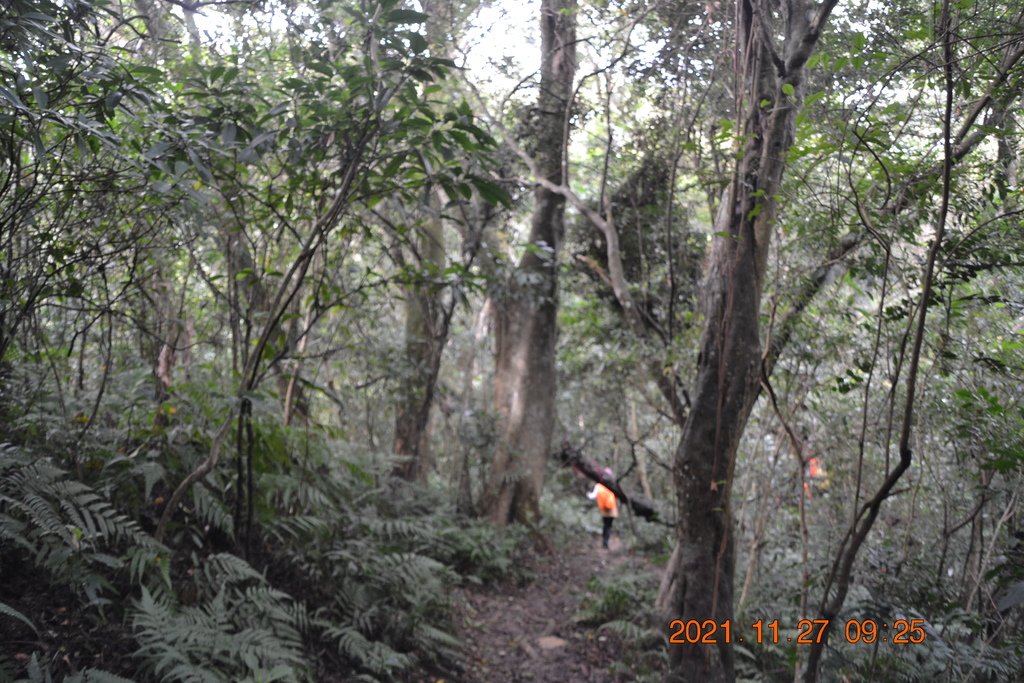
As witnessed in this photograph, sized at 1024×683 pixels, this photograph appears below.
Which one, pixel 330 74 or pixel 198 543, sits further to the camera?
pixel 198 543

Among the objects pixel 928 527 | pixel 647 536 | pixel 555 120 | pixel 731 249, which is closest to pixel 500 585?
pixel 647 536

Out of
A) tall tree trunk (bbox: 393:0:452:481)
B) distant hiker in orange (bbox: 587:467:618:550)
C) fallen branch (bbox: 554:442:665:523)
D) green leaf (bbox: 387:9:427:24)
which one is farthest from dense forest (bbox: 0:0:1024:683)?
distant hiker in orange (bbox: 587:467:618:550)

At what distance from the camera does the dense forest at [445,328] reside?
344cm

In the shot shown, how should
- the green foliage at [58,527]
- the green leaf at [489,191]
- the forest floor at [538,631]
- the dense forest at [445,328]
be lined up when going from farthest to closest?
the forest floor at [538,631] < the green leaf at [489,191] < the dense forest at [445,328] < the green foliage at [58,527]

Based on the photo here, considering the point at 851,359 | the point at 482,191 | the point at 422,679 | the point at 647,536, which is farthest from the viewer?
the point at 647,536

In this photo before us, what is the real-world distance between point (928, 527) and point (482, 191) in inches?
170

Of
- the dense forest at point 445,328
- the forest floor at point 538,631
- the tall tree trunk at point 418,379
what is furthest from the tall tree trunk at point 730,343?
the tall tree trunk at point 418,379

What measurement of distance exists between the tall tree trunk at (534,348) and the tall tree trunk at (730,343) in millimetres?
4650

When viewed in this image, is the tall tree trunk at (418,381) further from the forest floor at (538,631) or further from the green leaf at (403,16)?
the green leaf at (403,16)

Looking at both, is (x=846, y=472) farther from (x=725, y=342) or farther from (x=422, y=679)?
(x=422, y=679)

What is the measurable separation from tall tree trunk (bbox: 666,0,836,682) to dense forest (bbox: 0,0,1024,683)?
2 centimetres

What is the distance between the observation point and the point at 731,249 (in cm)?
451
